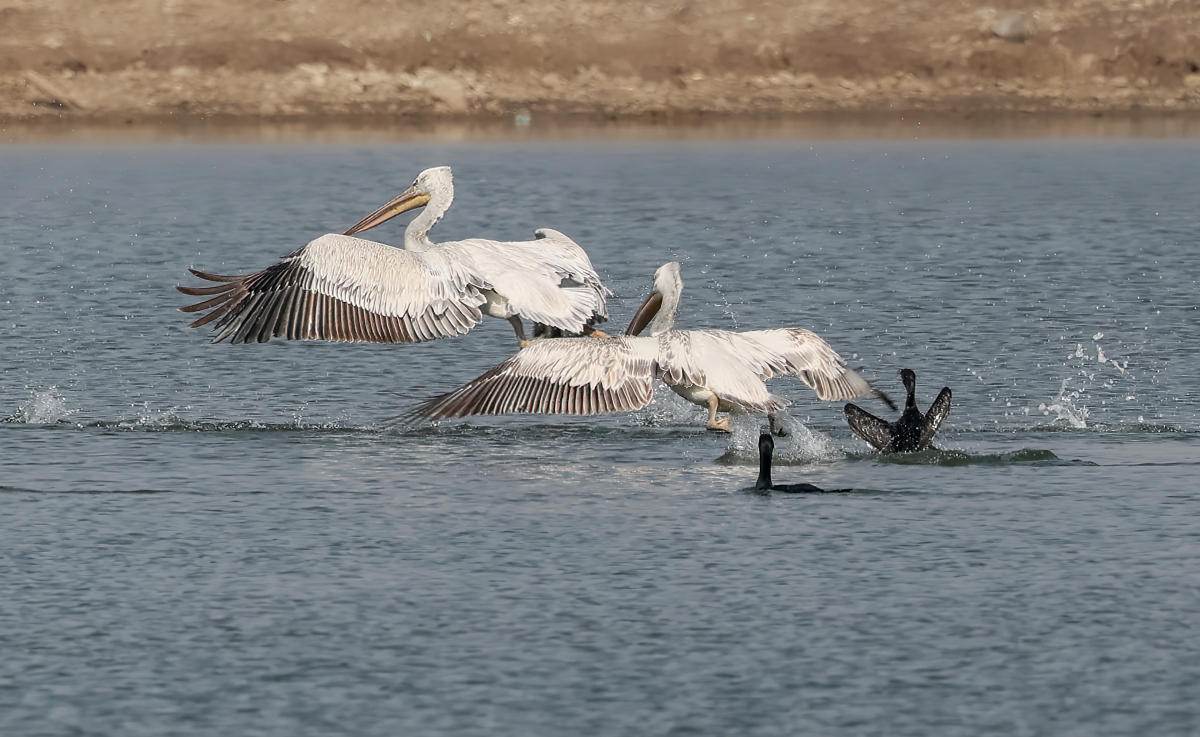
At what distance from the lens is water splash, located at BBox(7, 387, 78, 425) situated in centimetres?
1078

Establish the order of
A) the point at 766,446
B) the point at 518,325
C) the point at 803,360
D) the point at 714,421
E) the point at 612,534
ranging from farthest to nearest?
the point at 518,325 < the point at 803,360 < the point at 714,421 < the point at 766,446 < the point at 612,534

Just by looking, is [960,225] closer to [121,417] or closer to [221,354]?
[221,354]

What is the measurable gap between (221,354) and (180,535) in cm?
526

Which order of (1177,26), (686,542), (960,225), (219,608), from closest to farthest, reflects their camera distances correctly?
(219,608)
(686,542)
(960,225)
(1177,26)

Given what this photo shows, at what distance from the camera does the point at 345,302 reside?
35.2 feet

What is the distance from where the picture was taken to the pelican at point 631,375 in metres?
9.41

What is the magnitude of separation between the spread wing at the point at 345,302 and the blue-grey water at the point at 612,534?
49cm

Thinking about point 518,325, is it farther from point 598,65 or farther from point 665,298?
point 598,65

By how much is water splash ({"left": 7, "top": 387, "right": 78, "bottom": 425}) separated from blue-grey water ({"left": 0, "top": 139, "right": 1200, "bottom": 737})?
4 centimetres

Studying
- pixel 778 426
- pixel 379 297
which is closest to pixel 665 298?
pixel 778 426

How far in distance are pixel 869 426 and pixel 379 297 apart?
286 cm

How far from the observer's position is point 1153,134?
3531cm

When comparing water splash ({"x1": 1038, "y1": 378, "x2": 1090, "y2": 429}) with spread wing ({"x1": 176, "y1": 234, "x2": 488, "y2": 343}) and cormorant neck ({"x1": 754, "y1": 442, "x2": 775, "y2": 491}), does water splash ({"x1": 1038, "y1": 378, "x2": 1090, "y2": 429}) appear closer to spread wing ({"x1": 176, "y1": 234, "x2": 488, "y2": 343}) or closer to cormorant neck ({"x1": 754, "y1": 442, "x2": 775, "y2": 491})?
cormorant neck ({"x1": 754, "y1": 442, "x2": 775, "y2": 491})

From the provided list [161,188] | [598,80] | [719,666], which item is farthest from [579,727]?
[598,80]
